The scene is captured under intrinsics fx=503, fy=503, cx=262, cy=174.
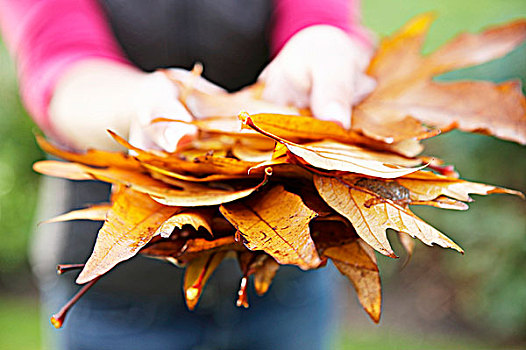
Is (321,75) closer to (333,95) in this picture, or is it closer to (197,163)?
(333,95)

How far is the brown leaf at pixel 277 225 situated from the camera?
0.36 metres

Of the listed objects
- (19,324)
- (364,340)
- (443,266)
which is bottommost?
(19,324)

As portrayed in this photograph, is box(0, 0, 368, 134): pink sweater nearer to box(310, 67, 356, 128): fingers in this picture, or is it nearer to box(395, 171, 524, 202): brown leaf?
box(310, 67, 356, 128): fingers

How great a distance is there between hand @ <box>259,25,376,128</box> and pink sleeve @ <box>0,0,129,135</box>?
30 cm

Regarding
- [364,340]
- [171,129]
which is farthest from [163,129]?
[364,340]

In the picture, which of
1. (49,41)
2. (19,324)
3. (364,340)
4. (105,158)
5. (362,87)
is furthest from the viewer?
(19,324)

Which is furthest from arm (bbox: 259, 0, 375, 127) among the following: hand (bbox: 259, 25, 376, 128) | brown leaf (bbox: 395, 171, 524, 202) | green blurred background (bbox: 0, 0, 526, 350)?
green blurred background (bbox: 0, 0, 526, 350)

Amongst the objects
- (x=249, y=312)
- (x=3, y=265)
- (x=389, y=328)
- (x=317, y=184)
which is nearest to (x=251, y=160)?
(x=317, y=184)

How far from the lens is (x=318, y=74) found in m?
0.56

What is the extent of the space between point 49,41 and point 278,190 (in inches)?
21.1

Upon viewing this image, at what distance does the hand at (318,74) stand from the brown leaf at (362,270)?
0.15 meters

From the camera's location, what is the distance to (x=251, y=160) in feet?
1.48

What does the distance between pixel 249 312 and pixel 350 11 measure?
0.55m

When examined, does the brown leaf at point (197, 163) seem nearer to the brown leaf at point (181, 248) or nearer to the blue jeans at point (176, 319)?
the brown leaf at point (181, 248)
